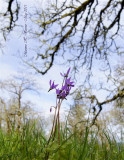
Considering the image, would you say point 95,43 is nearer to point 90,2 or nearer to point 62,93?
point 90,2

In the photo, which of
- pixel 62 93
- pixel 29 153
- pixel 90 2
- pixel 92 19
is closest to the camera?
pixel 62 93

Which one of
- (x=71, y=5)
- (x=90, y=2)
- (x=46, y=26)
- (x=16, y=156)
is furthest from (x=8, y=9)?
(x=16, y=156)

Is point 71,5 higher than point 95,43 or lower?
higher

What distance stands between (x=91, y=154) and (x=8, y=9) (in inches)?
278

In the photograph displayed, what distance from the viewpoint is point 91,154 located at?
144 centimetres

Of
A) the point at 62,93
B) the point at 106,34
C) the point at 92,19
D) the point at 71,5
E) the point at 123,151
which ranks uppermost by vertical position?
the point at 71,5

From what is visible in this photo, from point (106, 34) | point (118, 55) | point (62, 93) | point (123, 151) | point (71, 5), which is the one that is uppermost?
point (71, 5)

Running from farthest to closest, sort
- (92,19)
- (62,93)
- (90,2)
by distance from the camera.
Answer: (92,19), (90,2), (62,93)

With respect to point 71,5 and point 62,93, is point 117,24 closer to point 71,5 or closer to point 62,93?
point 71,5

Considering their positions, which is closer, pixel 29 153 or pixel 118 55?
pixel 29 153

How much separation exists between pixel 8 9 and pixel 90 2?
119 inches

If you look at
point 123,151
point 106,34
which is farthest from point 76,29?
point 123,151

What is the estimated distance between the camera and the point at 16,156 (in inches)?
57.3

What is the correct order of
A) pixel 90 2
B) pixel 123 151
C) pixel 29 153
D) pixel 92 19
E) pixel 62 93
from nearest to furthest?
pixel 62 93
pixel 29 153
pixel 123 151
pixel 90 2
pixel 92 19
